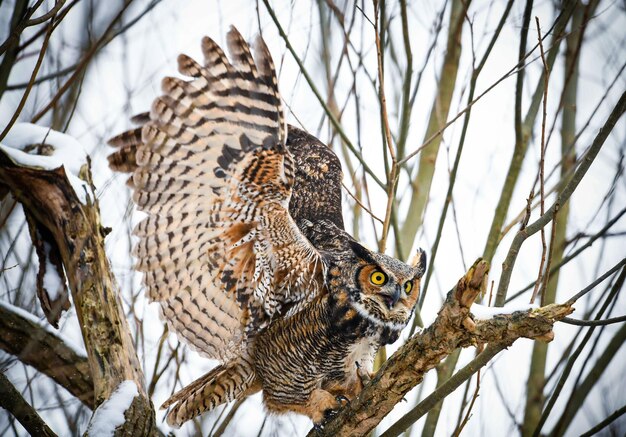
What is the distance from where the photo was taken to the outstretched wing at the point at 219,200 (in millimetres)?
2766

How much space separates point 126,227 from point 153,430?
1779 mm

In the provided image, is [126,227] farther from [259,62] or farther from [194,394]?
[259,62]

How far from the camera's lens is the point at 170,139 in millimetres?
2834

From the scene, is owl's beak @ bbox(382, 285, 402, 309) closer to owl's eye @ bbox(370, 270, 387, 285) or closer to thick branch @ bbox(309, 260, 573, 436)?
owl's eye @ bbox(370, 270, 387, 285)

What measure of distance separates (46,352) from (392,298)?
1.67 m

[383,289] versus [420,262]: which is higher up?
[420,262]

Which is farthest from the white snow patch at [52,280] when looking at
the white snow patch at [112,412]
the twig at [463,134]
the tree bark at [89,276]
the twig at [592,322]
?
the twig at [592,322]

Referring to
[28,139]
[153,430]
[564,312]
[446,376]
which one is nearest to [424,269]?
[446,376]

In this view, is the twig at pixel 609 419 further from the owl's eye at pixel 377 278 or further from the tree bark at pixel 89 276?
the tree bark at pixel 89 276

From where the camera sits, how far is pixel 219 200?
2.93 meters

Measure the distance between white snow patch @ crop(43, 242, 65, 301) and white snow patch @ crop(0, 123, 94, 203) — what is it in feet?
1.19

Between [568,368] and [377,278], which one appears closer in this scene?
[568,368]

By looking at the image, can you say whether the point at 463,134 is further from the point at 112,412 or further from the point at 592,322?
the point at 112,412

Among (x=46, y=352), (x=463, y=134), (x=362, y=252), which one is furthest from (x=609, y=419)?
(x=46, y=352)
